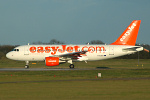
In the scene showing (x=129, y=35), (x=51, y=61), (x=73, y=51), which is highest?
(x=129, y=35)

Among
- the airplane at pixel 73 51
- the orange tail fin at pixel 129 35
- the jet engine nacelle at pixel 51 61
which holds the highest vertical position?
the orange tail fin at pixel 129 35

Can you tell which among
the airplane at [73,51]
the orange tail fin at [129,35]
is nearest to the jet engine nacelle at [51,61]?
the airplane at [73,51]

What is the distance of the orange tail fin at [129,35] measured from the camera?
154ft

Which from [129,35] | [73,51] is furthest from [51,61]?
[129,35]

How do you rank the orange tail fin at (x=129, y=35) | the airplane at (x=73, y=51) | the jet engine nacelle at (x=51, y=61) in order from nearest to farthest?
1. the jet engine nacelle at (x=51, y=61)
2. the airplane at (x=73, y=51)
3. the orange tail fin at (x=129, y=35)

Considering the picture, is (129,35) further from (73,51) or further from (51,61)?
(51,61)

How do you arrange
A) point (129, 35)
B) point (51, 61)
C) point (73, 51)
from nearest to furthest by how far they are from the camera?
point (51, 61)
point (73, 51)
point (129, 35)

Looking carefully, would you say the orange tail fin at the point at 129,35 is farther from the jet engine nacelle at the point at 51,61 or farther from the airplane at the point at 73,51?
the jet engine nacelle at the point at 51,61

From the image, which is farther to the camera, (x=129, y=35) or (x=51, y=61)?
(x=129, y=35)

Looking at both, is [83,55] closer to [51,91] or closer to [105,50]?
[105,50]

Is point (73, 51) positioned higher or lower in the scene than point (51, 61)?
higher

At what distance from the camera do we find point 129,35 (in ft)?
154

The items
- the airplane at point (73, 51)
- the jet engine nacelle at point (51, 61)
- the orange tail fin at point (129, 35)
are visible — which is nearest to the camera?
the jet engine nacelle at point (51, 61)

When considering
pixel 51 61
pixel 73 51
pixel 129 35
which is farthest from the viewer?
pixel 129 35
